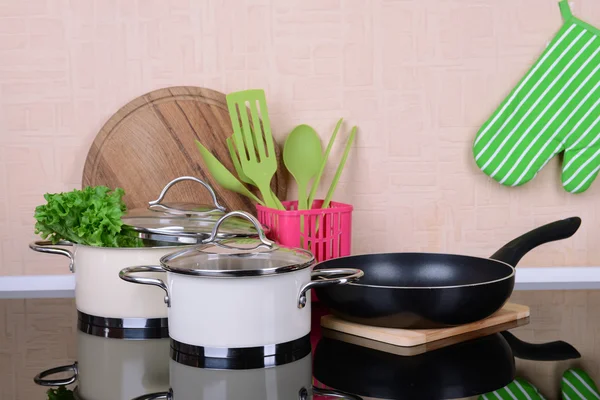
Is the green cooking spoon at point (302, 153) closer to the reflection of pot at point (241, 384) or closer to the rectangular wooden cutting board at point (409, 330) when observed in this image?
the rectangular wooden cutting board at point (409, 330)

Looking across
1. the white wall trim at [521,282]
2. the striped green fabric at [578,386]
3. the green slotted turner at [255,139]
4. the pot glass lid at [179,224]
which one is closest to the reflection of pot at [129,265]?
the pot glass lid at [179,224]

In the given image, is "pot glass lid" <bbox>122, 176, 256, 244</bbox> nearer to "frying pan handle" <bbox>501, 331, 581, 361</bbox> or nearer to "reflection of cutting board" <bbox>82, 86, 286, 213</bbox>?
"reflection of cutting board" <bbox>82, 86, 286, 213</bbox>

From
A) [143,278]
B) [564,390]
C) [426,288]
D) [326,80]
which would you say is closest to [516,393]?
[564,390]

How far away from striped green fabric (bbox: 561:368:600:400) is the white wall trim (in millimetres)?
494

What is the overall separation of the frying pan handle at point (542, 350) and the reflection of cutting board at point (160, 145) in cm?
56

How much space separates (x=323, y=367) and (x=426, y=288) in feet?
0.54

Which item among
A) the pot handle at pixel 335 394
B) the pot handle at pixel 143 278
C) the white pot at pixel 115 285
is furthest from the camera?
the white pot at pixel 115 285

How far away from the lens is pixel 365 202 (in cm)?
150

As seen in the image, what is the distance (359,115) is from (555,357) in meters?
0.59

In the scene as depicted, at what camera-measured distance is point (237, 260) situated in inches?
38.7

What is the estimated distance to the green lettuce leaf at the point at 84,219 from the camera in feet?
3.65

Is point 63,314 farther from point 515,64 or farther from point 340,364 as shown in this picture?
point 515,64

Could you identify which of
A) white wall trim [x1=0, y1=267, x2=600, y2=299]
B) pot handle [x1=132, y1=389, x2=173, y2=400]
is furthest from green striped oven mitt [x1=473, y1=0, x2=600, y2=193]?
pot handle [x1=132, y1=389, x2=173, y2=400]

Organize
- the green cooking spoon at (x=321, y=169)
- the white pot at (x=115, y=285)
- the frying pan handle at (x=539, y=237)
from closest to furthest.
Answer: the white pot at (x=115, y=285), the frying pan handle at (x=539, y=237), the green cooking spoon at (x=321, y=169)
